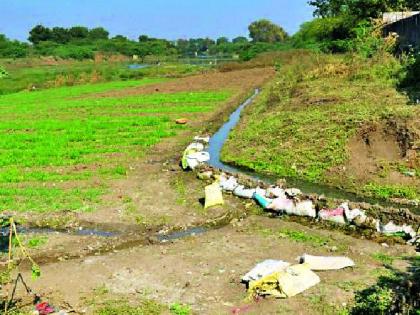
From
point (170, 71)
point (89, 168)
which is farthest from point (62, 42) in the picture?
point (89, 168)

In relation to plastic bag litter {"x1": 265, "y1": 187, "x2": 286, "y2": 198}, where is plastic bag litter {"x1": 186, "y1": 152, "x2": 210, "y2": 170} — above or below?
above

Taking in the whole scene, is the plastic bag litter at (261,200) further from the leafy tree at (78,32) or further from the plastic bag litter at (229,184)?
the leafy tree at (78,32)

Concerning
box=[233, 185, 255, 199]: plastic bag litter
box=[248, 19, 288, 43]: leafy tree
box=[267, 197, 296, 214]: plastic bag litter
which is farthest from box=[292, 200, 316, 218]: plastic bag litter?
box=[248, 19, 288, 43]: leafy tree

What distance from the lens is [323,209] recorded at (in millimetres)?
10742

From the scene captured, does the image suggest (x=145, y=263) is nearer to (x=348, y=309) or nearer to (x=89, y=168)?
(x=348, y=309)

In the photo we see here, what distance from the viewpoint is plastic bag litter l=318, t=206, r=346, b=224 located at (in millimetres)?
10461

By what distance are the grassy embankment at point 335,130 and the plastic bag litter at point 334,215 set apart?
1935 mm

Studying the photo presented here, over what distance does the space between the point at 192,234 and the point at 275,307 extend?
3.45m

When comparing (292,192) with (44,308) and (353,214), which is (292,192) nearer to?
(353,214)

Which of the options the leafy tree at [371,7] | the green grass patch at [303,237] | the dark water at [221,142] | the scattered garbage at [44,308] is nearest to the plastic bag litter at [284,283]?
the green grass patch at [303,237]

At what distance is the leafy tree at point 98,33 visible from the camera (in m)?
114

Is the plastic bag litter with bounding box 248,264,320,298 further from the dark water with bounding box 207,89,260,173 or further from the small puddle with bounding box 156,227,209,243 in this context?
the dark water with bounding box 207,89,260,173

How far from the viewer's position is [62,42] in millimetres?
103812

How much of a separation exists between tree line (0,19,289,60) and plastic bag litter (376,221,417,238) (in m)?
55.1
